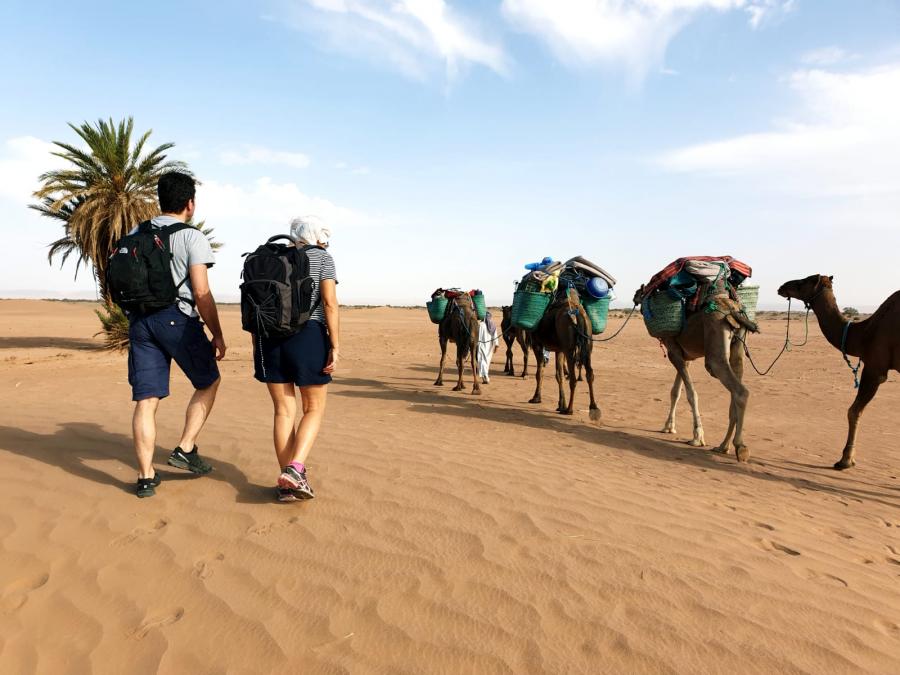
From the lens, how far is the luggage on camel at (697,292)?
A: 7371 millimetres

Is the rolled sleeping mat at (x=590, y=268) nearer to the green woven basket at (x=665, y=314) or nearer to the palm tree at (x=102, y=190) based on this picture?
the green woven basket at (x=665, y=314)

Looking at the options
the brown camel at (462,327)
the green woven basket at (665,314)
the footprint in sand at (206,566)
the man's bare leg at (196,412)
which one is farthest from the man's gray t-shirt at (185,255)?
the brown camel at (462,327)

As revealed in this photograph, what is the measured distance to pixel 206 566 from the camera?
Answer: 10.7ft

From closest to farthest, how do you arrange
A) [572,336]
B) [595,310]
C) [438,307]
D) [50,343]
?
[572,336], [595,310], [438,307], [50,343]

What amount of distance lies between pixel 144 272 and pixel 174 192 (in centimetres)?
66

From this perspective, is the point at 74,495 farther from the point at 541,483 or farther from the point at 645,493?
the point at 645,493

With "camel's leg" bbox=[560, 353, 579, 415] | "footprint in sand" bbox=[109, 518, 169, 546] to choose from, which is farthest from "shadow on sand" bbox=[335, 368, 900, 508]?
"footprint in sand" bbox=[109, 518, 169, 546]

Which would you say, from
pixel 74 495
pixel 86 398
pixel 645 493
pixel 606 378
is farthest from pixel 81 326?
pixel 645 493

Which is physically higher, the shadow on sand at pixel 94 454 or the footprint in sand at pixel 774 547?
the footprint in sand at pixel 774 547

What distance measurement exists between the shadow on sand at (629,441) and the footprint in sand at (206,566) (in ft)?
13.0

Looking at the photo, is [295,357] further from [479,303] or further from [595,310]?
[479,303]

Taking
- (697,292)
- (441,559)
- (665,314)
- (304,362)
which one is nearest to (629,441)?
(665,314)

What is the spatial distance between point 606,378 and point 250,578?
496 inches

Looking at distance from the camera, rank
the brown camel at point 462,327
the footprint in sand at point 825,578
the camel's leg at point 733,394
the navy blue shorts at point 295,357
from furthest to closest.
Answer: the brown camel at point 462,327 < the camel's leg at point 733,394 < the navy blue shorts at point 295,357 < the footprint in sand at point 825,578
